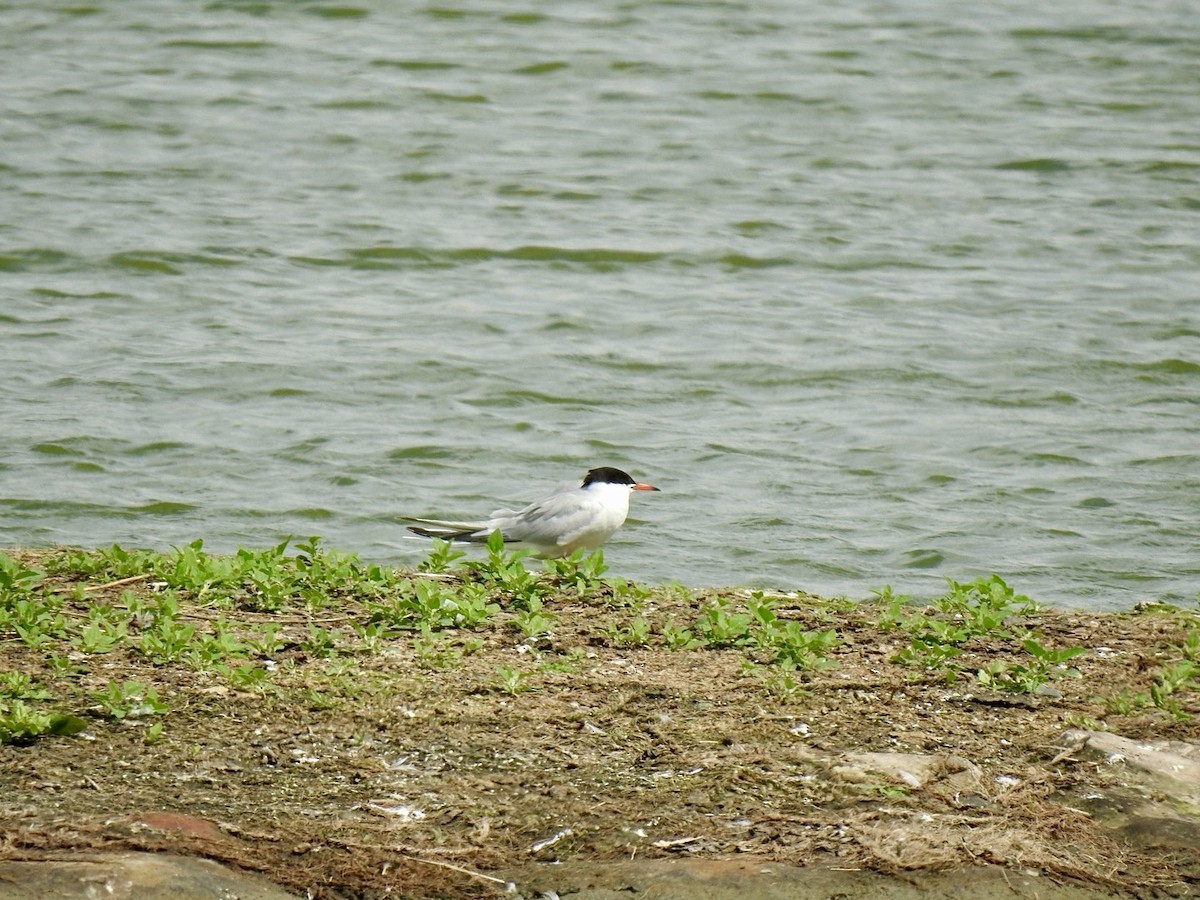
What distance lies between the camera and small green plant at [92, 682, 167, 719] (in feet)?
15.8

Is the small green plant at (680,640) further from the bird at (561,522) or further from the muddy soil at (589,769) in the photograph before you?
the bird at (561,522)

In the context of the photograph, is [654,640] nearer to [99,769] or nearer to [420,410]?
[99,769]

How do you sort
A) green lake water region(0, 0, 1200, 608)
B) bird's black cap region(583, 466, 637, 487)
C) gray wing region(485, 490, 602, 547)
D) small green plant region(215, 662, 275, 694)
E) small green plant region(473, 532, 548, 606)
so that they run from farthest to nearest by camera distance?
green lake water region(0, 0, 1200, 608)
bird's black cap region(583, 466, 637, 487)
gray wing region(485, 490, 602, 547)
small green plant region(473, 532, 548, 606)
small green plant region(215, 662, 275, 694)

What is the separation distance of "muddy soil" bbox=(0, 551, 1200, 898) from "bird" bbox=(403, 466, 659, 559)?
1714 millimetres

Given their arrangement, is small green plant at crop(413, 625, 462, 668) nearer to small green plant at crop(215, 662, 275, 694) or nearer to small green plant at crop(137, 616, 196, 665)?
small green plant at crop(215, 662, 275, 694)

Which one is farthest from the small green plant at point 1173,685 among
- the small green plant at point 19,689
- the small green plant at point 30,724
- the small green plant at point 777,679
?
the small green plant at point 19,689

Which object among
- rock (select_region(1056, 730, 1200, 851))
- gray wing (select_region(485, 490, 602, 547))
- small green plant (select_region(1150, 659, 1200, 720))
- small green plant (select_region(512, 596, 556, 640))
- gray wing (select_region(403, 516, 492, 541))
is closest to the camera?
rock (select_region(1056, 730, 1200, 851))

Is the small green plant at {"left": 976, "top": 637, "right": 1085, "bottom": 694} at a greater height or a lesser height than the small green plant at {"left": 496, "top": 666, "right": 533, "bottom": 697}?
lesser

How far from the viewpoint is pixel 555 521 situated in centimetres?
742

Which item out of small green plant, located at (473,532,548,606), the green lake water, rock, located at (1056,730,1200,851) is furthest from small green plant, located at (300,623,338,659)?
the green lake water

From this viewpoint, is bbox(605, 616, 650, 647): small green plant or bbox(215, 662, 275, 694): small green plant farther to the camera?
bbox(605, 616, 650, 647): small green plant

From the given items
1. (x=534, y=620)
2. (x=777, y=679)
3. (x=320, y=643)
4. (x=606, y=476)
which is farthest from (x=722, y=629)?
(x=606, y=476)

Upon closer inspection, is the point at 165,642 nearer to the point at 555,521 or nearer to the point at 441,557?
the point at 441,557

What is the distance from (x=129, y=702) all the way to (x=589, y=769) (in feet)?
4.50
